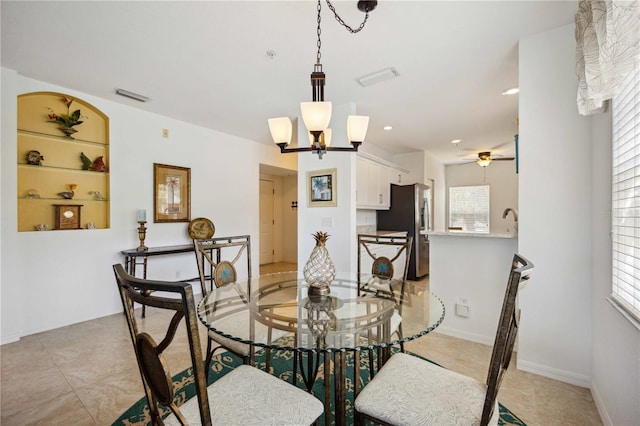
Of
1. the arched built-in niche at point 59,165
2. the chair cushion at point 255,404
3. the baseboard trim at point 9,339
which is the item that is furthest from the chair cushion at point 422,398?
the arched built-in niche at point 59,165

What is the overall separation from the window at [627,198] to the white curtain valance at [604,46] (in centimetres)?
13

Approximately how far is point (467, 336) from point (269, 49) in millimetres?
3158

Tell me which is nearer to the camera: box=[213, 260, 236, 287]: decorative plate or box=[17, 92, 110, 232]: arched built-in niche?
box=[213, 260, 236, 287]: decorative plate

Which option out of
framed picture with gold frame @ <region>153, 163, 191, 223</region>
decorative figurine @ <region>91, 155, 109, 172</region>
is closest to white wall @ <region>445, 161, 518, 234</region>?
framed picture with gold frame @ <region>153, 163, 191, 223</region>

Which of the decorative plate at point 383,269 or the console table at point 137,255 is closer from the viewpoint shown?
the decorative plate at point 383,269

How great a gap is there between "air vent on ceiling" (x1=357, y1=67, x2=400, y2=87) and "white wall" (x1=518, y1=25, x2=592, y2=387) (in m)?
1.01

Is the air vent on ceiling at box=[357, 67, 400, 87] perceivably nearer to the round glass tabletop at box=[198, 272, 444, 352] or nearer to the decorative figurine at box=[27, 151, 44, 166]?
the round glass tabletop at box=[198, 272, 444, 352]

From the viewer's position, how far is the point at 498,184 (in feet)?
24.0

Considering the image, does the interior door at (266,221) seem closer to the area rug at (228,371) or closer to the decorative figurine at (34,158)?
the decorative figurine at (34,158)

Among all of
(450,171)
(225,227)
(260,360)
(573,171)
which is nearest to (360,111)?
(573,171)

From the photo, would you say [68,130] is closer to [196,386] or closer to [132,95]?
[132,95]

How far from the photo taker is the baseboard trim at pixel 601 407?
1566mm

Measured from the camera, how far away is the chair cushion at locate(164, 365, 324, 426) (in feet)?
3.39

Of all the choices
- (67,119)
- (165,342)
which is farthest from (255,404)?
(67,119)
